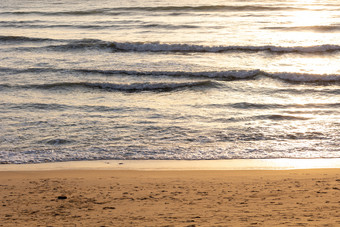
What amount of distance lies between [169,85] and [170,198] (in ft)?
29.1

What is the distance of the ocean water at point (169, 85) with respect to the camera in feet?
29.1

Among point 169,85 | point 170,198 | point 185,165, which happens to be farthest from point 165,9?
point 170,198

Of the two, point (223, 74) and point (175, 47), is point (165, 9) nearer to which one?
point (175, 47)

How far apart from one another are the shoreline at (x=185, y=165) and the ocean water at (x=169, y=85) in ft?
0.75

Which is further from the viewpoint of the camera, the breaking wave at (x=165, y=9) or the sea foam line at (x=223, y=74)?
the breaking wave at (x=165, y=9)

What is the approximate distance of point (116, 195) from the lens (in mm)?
5992

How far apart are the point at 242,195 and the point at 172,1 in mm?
30095

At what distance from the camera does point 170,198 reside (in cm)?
584

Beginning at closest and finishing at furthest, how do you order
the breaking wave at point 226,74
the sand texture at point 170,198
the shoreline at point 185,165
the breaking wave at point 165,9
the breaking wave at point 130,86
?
the sand texture at point 170,198, the shoreline at point 185,165, the breaking wave at point 130,86, the breaking wave at point 226,74, the breaking wave at point 165,9

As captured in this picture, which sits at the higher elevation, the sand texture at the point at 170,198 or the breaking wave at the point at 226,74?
the breaking wave at the point at 226,74

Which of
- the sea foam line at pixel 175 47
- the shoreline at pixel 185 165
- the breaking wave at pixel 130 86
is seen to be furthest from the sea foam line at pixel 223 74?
the shoreline at pixel 185 165

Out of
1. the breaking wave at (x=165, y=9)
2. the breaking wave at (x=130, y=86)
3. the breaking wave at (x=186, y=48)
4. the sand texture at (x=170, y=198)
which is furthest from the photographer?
the breaking wave at (x=165, y=9)

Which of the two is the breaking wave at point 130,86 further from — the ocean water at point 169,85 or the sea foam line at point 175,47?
the sea foam line at point 175,47

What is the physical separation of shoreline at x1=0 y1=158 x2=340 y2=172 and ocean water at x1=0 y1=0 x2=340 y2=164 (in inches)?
9.0
